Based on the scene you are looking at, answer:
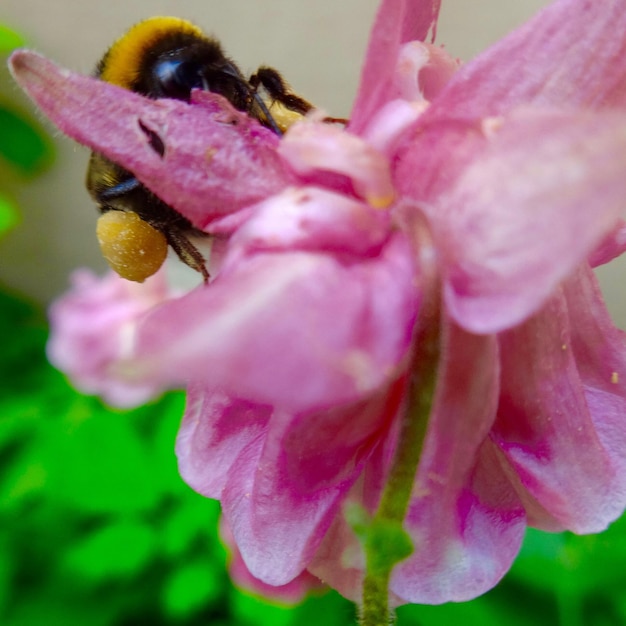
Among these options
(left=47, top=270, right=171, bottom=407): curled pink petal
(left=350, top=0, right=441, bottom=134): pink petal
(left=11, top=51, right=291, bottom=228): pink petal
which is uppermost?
(left=350, top=0, right=441, bottom=134): pink petal

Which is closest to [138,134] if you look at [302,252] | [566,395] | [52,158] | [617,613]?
[302,252]

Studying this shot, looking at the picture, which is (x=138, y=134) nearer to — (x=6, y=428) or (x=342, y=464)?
(x=342, y=464)

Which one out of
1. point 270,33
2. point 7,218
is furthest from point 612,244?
point 7,218

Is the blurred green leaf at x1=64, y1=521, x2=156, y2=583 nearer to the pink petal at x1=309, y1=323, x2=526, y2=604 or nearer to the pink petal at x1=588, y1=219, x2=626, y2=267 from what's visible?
the pink petal at x1=309, y1=323, x2=526, y2=604

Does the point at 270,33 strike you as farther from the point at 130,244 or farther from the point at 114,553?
the point at 130,244

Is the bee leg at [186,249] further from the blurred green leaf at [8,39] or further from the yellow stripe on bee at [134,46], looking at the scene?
the blurred green leaf at [8,39]

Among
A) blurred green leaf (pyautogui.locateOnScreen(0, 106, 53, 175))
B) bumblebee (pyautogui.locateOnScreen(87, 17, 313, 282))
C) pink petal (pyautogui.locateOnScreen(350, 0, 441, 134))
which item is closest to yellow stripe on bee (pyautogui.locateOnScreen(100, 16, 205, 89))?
bumblebee (pyautogui.locateOnScreen(87, 17, 313, 282))
